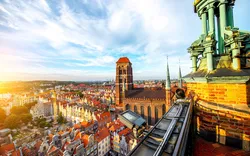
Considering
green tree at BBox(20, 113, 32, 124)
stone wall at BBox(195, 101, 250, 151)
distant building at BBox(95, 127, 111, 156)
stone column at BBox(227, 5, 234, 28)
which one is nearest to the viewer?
stone wall at BBox(195, 101, 250, 151)

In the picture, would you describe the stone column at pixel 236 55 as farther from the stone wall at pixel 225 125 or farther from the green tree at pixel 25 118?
the green tree at pixel 25 118

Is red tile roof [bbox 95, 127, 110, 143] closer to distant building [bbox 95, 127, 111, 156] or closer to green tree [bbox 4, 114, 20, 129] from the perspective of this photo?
distant building [bbox 95, 127, 111, 156]

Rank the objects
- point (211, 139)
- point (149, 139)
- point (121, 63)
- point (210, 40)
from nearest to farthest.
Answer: point (149, 139)
point (211, 139)
point (210, 40)
point (121, 63)

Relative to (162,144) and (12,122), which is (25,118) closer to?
(12,122)

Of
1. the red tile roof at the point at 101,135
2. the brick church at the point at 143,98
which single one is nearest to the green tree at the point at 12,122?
the brick church at the point at 143,98

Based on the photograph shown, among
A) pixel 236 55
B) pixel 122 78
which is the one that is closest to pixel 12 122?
pixel 122 78

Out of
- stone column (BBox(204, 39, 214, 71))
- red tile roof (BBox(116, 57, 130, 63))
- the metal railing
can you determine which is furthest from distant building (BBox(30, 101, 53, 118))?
stone column (BBox(204, 39, 214, 71))

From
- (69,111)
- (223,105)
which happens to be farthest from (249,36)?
(69,111)

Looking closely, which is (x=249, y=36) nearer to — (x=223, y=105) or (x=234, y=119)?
(x=223, y=105)
